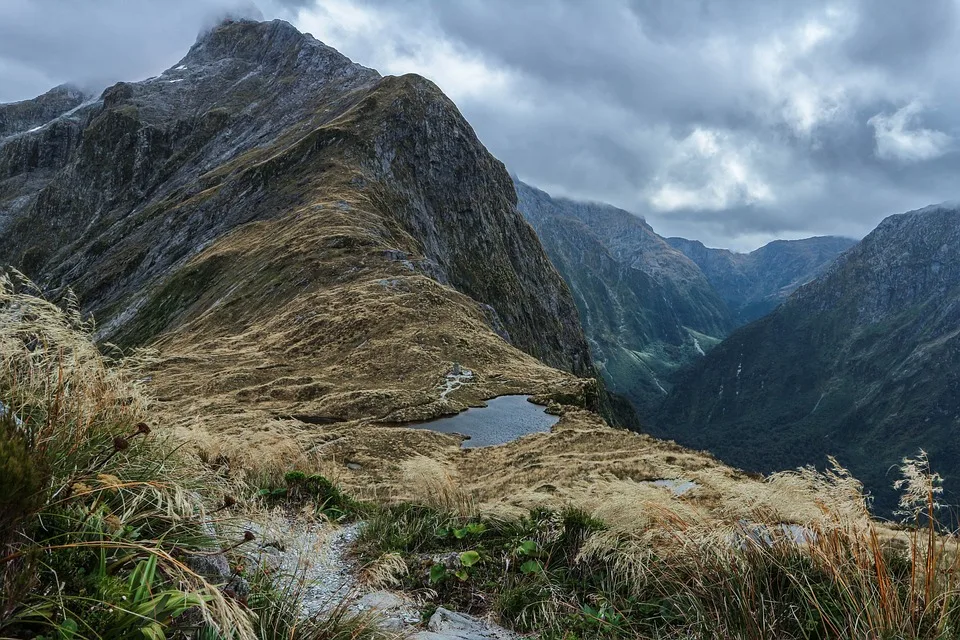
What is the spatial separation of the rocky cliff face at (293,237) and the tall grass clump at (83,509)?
2108 cm

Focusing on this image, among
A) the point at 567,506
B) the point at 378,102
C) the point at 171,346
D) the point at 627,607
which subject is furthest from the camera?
the point at 378,102

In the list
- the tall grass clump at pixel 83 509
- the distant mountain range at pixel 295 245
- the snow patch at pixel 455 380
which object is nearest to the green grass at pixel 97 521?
the tall grass clump at pixel 83 509

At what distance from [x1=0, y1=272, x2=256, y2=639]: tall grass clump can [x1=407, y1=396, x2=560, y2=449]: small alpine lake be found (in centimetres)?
1786

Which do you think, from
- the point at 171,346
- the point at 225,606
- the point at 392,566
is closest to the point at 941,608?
the point at 392,566

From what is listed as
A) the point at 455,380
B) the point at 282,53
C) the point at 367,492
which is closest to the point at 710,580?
the point at 367,492

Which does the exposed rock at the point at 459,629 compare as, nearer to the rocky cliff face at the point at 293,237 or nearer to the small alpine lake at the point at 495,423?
the small alpine lake at the point at 495,423

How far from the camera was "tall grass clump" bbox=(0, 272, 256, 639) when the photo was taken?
2951 mm

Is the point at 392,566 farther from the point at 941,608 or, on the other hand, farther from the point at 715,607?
the point at 941,608

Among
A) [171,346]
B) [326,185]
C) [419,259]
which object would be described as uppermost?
[326,185]

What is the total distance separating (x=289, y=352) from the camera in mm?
35875

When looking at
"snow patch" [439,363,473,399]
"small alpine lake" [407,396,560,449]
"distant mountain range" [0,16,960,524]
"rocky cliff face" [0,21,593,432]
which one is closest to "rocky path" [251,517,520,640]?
"distant mountain range" [0,16,960,524]

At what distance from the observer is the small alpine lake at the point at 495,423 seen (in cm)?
2353

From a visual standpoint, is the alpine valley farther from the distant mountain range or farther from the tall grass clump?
the distant mountain range

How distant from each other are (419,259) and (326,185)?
28238 mm
